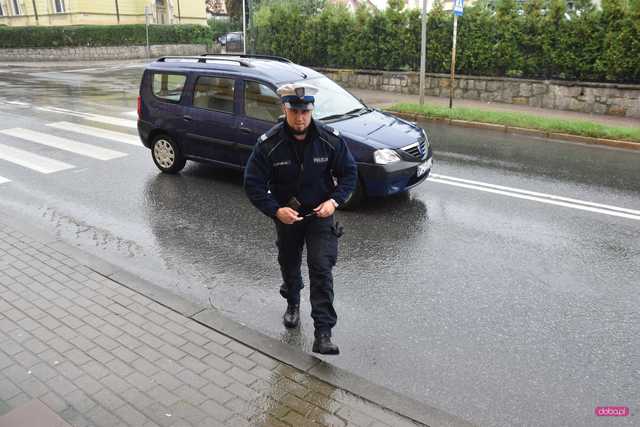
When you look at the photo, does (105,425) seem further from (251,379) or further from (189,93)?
(189,93)

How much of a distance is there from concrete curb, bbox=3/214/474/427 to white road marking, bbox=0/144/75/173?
13.5 ft

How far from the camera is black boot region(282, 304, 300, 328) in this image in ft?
15.0

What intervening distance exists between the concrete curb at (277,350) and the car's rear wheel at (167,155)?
318 cm

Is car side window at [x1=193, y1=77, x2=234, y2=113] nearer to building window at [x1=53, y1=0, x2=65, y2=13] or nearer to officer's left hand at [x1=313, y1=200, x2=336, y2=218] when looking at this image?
officer's left hand at [x1=313, y1=200, x2=336, y2=218]

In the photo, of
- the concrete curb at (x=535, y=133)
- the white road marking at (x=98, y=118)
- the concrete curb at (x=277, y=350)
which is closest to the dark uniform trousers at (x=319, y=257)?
the concrete curb at (x=277, y=350)

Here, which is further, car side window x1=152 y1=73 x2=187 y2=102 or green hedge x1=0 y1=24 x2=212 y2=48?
green hedge x1=0 y1=24 x2=212 y2=48

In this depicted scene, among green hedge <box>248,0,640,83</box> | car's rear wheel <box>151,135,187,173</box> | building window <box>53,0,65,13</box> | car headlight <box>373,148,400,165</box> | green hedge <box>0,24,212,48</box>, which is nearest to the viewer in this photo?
car headlight <box>373,148,400,165</box>

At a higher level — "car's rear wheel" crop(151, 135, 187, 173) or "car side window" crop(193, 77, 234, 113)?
"car side window" crop(193, 77, 234, 113)

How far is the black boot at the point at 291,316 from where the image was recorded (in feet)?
15.0

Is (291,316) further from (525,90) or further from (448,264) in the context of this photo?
(525,90)

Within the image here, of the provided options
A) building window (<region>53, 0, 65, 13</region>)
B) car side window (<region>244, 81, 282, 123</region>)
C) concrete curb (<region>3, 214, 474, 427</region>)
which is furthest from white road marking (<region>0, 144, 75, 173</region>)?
building window (<region>53, 0, 65, 13</region>)

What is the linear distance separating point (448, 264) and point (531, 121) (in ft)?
26.8

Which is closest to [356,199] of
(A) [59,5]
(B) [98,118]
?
(B) [98,118]

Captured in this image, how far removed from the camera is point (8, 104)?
55.2 feet
